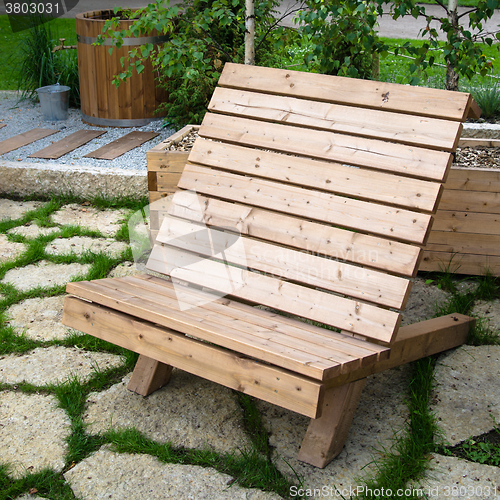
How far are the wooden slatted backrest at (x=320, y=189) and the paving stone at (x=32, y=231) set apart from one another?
1372 mm

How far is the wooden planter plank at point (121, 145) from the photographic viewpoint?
4477 millimetres

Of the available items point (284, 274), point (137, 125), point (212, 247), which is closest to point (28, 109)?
point (137, 125)

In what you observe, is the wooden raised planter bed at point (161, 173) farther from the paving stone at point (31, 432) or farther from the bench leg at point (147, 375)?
the paving stone at point (31, 432)

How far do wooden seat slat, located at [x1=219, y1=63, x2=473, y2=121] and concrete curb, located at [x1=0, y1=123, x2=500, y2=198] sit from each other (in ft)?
5.00

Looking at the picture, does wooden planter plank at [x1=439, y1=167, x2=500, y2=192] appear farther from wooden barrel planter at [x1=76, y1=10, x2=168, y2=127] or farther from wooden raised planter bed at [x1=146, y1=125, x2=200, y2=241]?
wooden barrel planter at [x1=76, y1=10, x2=168, y2=127]

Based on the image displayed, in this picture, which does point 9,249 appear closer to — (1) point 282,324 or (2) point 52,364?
(2) point 52,364

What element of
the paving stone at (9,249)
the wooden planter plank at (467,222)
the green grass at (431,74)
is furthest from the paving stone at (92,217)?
the green grass at (431,74)

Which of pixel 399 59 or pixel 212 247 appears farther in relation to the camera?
pixel 399 59

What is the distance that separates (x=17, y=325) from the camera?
2783mm

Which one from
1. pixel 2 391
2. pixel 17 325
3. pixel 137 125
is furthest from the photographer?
pixel 137 125

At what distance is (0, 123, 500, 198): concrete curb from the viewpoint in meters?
4.04

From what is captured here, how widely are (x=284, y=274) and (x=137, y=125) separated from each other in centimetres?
335

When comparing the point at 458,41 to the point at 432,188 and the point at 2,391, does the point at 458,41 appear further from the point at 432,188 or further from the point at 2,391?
the point at 2,391

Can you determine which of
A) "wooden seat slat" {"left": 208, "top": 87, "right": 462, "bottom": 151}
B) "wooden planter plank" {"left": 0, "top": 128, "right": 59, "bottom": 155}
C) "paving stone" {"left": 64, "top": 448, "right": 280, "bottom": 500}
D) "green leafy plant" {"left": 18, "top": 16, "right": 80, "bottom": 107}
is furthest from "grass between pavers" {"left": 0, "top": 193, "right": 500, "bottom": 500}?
"green leafy plant" {"left": 18, "top": 16, "right": 80, "bottom": 107}
